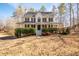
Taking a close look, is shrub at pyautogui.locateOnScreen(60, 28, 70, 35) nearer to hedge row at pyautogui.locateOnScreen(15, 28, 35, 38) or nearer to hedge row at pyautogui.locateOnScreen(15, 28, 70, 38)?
hedge row at pyautogui.locateOnScreen(15, 28, 70, 38)

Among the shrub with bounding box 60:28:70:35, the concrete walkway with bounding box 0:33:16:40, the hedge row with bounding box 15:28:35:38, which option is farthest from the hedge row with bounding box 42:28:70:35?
the concrete walkway with bounding box 0:33:16:40

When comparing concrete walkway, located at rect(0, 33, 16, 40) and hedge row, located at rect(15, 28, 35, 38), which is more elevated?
hedge row, located at rect(15, 28, 35, 38)

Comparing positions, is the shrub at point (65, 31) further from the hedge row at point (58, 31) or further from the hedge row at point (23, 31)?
the hedge row at point (23, 31)

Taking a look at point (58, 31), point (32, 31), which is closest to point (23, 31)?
point (32, 31)

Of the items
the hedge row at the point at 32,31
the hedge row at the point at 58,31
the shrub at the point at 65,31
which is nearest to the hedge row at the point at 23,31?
the hedge row at the point at 32,31

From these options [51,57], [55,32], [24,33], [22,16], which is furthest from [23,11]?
[51,57]

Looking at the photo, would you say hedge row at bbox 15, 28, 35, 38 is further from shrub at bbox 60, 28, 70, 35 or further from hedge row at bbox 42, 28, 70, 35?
shrub at bbox 60, 28, 70, 35

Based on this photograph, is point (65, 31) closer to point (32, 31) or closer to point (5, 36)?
point (32, 31)

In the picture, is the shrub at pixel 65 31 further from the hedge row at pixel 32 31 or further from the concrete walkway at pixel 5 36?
the concrete walkway at pixel 5 36

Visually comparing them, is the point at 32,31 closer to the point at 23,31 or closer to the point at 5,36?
the point at 23,31

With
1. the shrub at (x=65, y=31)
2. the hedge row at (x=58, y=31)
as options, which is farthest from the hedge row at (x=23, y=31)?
the shrub at (x=65, y=31)

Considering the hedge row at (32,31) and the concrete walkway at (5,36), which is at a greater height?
the hedge row at (32,31)

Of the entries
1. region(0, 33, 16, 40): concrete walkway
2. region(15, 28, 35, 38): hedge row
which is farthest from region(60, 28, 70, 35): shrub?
region(0, 33, 16, 40): concrete walkway

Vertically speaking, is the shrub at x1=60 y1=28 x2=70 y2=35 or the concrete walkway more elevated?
the shrub at x1=60 y1=28 x2=70 y2=35
